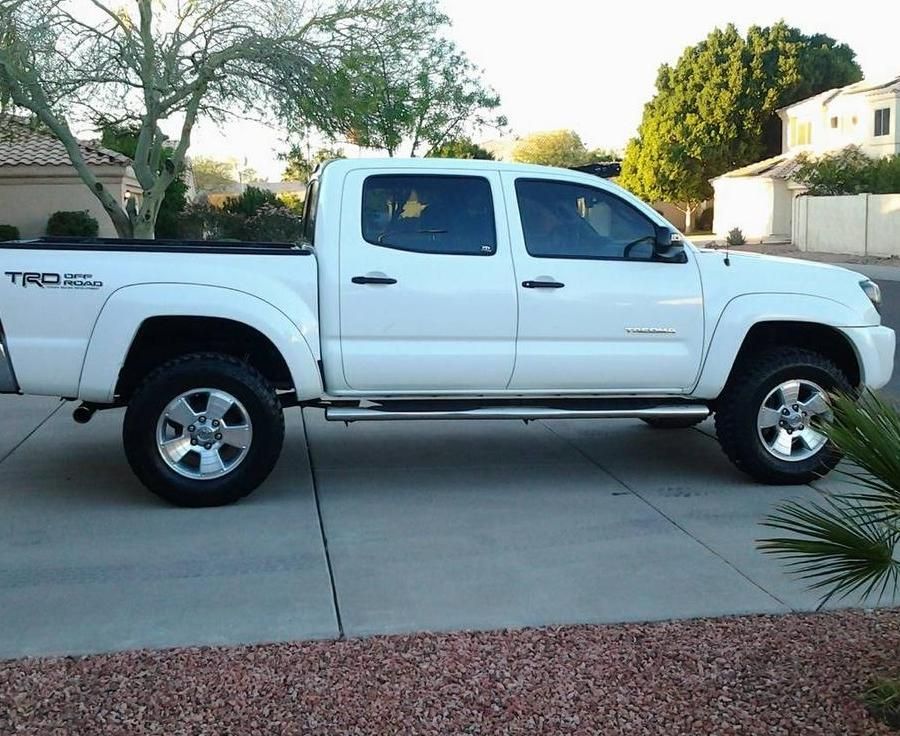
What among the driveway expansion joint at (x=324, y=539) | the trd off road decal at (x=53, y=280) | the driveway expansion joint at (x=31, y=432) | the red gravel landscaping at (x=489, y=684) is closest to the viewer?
the red gravel landscaping at (x=489, y=684)

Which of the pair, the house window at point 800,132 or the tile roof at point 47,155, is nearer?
the tile roof at point 47,155

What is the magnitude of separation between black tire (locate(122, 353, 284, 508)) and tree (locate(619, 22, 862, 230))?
178ft

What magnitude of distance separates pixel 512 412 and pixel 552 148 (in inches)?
3342

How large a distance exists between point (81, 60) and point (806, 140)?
126ft

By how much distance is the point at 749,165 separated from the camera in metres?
57.5

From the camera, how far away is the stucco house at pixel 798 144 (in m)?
47.0

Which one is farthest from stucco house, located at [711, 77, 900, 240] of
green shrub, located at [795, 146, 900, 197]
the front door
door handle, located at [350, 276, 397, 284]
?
door handle, located at [350, 276, 397, 284]

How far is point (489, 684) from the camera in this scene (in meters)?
4.22

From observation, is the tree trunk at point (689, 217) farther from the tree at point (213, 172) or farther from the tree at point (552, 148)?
the tree at point (213, 172)

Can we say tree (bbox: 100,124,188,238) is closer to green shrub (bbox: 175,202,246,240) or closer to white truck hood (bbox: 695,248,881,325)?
green shrub (bbox: 175,202,246,240)

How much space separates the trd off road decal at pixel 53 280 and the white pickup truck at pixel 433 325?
1 cm

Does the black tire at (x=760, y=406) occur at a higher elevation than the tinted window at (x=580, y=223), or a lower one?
lower

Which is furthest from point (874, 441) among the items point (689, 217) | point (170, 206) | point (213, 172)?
point (213, 172)

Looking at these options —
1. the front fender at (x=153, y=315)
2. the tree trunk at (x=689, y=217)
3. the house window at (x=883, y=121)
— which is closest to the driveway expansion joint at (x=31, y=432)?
the front fender at (x=153, y=315)
